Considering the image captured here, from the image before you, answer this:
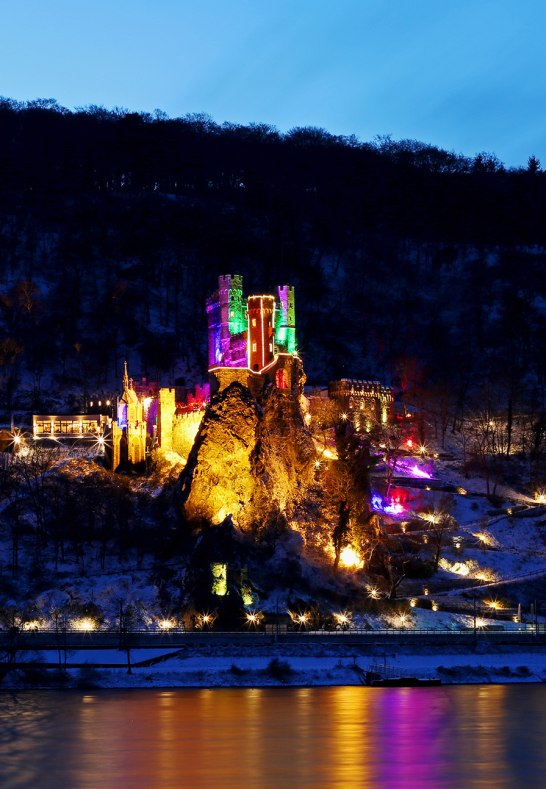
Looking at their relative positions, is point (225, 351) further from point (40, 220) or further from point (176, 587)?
point (40, 220)

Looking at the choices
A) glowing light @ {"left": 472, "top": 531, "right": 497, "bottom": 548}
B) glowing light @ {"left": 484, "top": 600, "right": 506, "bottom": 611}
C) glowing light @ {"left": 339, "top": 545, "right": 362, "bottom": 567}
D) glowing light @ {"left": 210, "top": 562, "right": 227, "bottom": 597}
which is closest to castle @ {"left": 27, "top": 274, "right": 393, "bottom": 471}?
glowing light @ {"left": 339, "top": 545, "right": 362, "bottom": 567}

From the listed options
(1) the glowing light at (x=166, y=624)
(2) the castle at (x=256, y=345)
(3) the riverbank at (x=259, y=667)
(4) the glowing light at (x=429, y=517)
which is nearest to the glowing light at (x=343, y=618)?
(3) the riverbank at (x=259, y=667)

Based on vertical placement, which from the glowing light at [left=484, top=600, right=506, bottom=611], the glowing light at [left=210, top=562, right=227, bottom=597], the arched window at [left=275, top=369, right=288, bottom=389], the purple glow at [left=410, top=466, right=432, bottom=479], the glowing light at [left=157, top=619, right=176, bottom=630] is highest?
→ the arched window at [left=275, top=369, right=288, bottom=389]

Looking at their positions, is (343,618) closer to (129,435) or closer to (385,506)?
(385,506)

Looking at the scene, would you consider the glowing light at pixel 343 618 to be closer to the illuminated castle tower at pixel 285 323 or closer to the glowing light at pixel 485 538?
the glowing light at pixel 485 538

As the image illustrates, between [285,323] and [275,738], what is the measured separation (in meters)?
54.6

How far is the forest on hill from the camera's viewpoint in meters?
143

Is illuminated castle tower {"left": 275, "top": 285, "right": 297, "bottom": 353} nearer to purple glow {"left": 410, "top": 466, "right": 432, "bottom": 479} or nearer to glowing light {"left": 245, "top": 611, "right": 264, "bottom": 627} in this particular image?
purple glow {"left": 410, "top": 466, "right": 432, "bottom": 479}

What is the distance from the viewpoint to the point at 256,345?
104 m

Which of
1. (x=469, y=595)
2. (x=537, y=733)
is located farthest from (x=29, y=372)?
(x=537, y=733)

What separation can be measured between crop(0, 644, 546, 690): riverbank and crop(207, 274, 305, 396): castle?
29.1 meters

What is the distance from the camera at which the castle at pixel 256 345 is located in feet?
335

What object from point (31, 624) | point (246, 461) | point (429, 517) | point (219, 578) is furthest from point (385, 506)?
point (31, 624)

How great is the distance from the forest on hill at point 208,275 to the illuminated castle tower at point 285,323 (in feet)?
82.3
